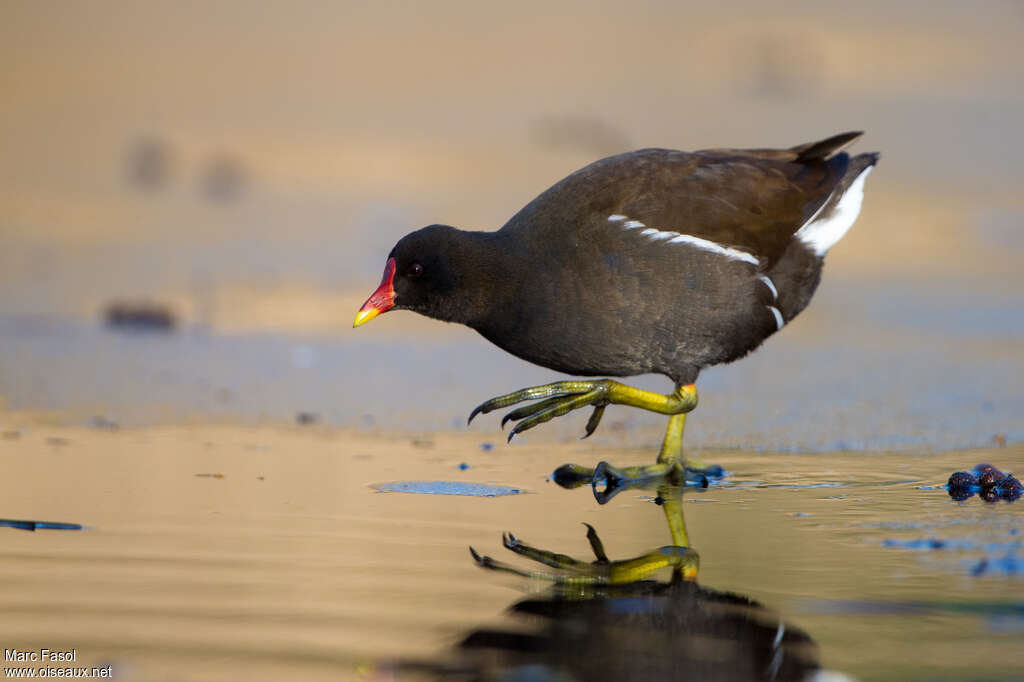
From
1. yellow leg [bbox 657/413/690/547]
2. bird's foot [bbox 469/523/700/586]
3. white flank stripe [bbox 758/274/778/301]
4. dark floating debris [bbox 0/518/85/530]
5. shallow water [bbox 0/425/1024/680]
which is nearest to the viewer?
shallow water [bbox 0/425/1024/680]

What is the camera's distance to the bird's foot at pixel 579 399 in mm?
5094

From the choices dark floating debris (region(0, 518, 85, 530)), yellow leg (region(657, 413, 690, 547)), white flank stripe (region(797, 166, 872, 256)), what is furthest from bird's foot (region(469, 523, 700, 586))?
white flank stripe (region(797, 166, 872, 256))

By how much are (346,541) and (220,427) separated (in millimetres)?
2517

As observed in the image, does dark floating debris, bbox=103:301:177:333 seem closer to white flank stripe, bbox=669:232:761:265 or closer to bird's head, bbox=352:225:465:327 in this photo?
bird's head, bbox=352:225:465:327

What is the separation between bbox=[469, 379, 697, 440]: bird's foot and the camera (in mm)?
5094

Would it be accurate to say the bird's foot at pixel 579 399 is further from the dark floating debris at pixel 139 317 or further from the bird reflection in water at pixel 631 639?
the dark floating debris at pixel 139 317

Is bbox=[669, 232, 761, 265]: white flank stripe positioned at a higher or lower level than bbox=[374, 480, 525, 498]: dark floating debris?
higher

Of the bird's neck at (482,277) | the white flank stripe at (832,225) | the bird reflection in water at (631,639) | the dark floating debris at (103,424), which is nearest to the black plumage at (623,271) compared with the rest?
the bird's neck at (482,277)

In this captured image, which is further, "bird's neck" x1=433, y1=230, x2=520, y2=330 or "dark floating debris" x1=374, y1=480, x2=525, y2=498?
"bird's neck" x1=433, y1=230, x2=520, y2=330

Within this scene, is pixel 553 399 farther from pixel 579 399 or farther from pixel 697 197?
pixel 697 197

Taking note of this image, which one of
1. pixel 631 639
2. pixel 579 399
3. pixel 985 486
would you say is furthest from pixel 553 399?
pixel 631 639

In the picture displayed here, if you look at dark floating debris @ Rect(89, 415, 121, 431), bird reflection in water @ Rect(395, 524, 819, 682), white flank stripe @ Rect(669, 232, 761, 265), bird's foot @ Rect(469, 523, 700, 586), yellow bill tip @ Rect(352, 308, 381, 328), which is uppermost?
white flank stripe @ Rect(669, 232, 761, 265)

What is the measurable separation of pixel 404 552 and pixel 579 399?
5.62 ft

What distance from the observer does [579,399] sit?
5109 mm
